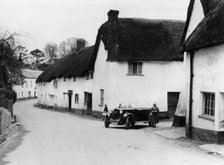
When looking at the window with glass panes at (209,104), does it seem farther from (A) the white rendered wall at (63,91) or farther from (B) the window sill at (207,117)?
(A) the white rendered wall at (63,91)

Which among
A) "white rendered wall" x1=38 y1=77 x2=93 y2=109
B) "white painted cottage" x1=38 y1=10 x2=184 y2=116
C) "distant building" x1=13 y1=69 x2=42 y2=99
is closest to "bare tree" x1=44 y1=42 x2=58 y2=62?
"distant building" x1=13 y1=69 x2=42 y2=99

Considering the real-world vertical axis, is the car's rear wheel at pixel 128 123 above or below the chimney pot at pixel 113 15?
below

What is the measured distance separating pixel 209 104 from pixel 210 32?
3.23 meters

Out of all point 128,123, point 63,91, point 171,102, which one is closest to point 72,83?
point 63,91

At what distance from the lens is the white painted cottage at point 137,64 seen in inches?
1237

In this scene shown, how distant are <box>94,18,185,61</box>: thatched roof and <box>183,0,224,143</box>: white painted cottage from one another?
12871mm

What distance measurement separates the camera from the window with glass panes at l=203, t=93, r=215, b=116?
52.5 feet

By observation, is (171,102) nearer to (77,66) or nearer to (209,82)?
(77,66)

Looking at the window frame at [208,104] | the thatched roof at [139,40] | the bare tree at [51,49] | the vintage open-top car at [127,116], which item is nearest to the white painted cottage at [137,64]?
the thatched roof at [139,40]

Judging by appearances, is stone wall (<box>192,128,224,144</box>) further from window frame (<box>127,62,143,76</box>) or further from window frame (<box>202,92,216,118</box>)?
window frame (<box>127,62,143,76</box>)

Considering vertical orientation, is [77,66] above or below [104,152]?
above

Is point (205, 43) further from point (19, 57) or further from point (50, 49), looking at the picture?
point (50, 49)

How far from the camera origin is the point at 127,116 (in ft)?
73.4

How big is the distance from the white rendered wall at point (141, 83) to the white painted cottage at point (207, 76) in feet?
44.0
